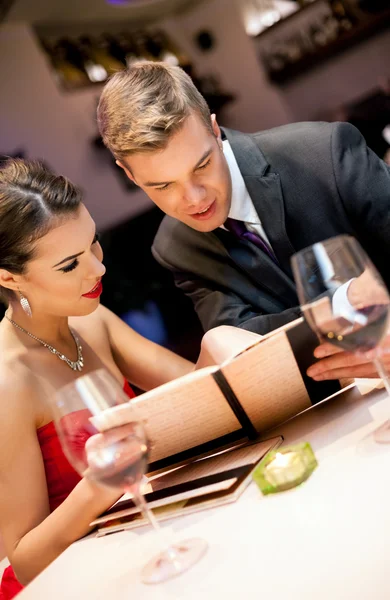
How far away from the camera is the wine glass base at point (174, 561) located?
2.93 ft

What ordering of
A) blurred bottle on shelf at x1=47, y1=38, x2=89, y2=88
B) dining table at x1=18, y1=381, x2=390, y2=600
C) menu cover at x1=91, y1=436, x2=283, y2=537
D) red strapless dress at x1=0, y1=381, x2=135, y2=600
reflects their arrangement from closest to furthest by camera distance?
dining table at x1=18, y1=381, x2=390, y2=600 → menu cover at x1=91, y1=436, x2=283, y2=537 → red strapless dress at x1=0, y1=381, x2=135, y2=600 → blurred bottle on shelf at x1=47, y1=38, x2=89, y2=88

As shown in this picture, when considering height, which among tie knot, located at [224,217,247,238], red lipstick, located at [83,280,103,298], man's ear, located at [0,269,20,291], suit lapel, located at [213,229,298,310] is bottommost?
suit lapel, located at [213,229,298,310]

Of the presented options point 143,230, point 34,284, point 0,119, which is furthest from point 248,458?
point 0,119

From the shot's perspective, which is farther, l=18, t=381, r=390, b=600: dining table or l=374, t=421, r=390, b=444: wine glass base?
l=374, t=421, r=390, b=444: wine glass base

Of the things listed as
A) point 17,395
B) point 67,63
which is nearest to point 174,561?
point 17,395

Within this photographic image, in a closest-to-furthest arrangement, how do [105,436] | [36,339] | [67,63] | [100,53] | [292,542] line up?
[292,542]
[105,436]
[36,339]
[67,63]
[100,53]

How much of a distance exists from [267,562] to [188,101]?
127 centimetres

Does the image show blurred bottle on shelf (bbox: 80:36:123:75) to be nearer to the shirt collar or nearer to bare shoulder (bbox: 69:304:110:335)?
bare shoulder (bbox: 69:304:110:335)

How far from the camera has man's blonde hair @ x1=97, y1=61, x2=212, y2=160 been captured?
66.0 inches

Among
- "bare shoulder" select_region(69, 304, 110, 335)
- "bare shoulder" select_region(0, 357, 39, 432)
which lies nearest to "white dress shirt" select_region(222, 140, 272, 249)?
"bare shoulder" select_region(69, 304, 110, 335)

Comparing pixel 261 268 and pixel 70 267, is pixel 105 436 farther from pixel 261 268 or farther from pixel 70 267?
pixel 261 268

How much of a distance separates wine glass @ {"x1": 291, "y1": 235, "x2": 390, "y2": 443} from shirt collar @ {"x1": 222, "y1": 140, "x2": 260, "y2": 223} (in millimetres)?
1028

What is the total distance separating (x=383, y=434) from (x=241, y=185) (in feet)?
3.65

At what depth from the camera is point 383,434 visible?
97 centimetres
